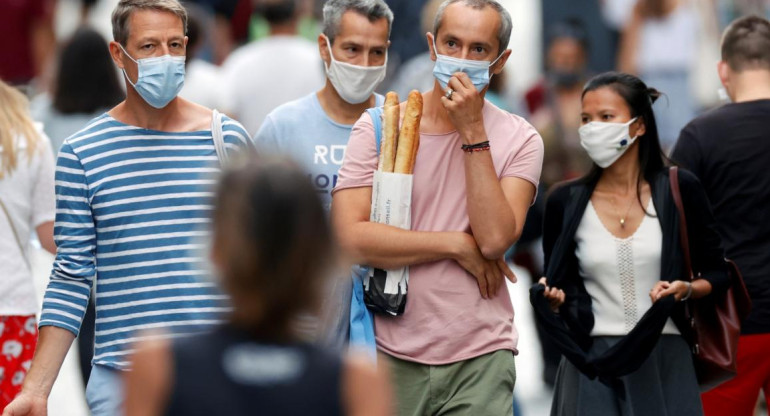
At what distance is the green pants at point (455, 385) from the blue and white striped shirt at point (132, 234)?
697mm

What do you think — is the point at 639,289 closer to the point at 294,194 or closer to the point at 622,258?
the point at 622,258

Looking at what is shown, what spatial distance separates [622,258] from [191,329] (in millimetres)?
1762

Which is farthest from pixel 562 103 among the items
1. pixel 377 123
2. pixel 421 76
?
pixel 377 123

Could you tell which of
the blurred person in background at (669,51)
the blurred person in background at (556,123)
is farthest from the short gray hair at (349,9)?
the blurred person in background at (669,51)

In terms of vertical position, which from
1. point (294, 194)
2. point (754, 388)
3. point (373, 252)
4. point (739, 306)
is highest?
point (294, 194)

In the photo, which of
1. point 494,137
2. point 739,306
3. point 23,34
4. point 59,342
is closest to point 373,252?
point 494,137

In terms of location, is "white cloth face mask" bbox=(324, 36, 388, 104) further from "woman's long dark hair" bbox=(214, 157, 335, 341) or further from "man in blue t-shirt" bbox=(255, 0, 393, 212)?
"woman's long dark hair" bbox=(214, 157, 335, 341)

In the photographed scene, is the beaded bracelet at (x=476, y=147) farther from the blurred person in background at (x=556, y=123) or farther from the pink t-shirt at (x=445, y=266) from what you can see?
the blurred person in background at (x=556, y=123)

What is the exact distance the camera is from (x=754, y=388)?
6.22 meters

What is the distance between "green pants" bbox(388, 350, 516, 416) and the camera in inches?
201

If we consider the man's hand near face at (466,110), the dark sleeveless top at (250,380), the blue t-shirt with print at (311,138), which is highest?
the man's hand near face at (466,110)

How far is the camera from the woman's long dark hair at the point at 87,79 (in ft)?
26.0

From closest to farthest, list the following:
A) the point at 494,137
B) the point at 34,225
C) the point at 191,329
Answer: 1. the point at 191,329
2. the point at 494,137
3. the point at 34,225

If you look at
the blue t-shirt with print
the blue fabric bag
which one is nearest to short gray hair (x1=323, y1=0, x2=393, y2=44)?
the blue t-shirt with print
